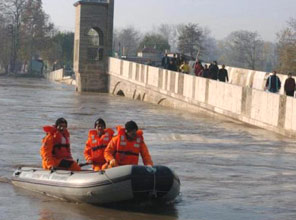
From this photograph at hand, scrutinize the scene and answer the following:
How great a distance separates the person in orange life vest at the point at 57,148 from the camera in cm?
1500

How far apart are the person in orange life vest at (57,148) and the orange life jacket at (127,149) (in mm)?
1151

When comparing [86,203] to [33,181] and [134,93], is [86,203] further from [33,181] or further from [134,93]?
[134,93]

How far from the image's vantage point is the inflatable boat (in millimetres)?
13398

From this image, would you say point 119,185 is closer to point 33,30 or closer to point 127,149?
point 127,149

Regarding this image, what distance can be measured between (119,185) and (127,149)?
1.16 meters

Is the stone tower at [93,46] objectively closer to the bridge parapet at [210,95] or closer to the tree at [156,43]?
the bridge parapet at [210,95]

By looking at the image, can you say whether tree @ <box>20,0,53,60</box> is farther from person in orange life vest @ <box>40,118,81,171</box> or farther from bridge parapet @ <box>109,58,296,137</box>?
person in orange life vest @ <box>40,118,81,171</box>

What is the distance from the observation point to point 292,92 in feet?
99.8

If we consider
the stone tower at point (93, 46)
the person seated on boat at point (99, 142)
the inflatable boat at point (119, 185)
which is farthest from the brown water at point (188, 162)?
the stone tower at point (93, 46)

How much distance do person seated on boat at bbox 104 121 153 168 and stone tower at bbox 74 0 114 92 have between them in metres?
43.2

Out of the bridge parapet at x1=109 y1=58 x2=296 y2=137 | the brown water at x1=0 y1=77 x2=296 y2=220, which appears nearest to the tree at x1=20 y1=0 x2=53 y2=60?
the bridge parapet at x1=109 y1=58 x2=296 y2=137

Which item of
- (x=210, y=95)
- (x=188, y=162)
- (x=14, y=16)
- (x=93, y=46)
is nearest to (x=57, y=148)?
(x=188, y=162)

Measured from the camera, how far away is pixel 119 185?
44.0 feet

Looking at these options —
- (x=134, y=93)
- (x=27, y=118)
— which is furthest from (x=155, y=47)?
(x=27, y=118)
